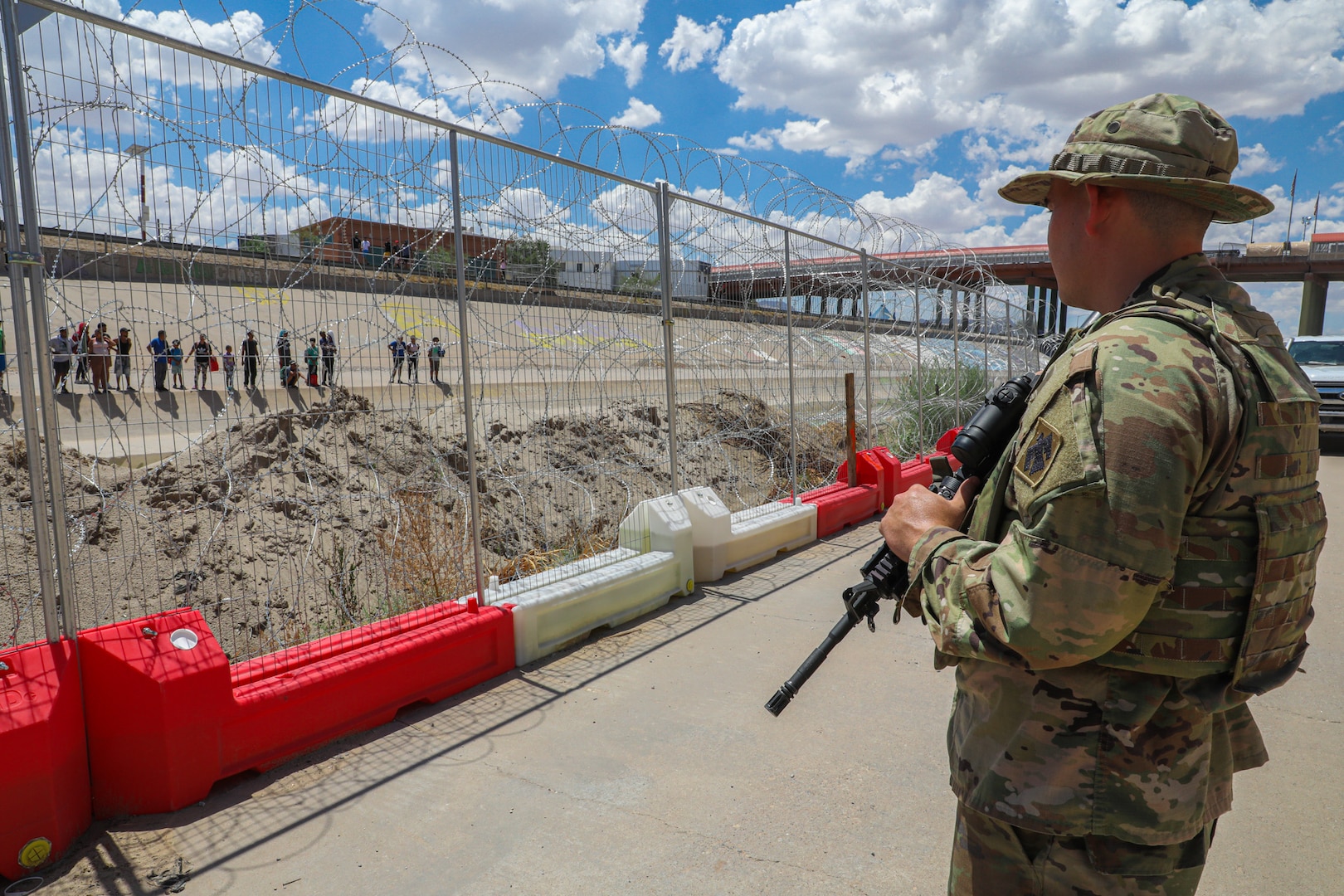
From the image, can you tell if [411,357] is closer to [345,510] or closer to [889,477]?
[345,510]

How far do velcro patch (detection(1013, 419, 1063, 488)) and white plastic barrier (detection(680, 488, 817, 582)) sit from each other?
4.48 m

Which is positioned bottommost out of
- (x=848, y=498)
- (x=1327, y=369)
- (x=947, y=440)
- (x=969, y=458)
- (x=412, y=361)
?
(x=848, y=498)

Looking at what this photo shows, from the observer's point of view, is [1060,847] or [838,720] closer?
[1060,847]

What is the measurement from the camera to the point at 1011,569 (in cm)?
135

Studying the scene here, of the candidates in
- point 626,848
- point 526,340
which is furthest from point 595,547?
point 626,848

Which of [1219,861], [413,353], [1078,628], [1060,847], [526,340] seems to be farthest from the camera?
[526,340]

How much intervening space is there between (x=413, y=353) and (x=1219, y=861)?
3924 mm

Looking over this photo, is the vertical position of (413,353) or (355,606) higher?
(413,353)

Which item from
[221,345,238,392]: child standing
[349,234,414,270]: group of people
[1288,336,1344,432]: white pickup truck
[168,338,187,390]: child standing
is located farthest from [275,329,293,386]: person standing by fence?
[1288,336,1344,432]: white pickup truck

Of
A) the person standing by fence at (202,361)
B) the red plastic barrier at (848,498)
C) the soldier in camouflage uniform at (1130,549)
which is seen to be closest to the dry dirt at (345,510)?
the red plastic barrier at (848,498)

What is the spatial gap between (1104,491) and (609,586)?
3.96m

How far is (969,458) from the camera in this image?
164 cm

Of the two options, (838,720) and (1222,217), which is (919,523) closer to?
(1222,217)

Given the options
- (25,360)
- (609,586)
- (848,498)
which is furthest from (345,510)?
(25,360)
